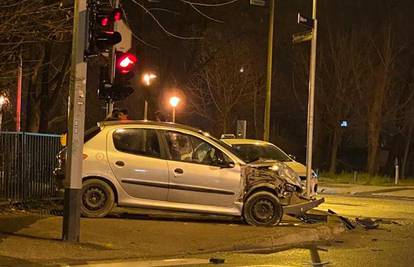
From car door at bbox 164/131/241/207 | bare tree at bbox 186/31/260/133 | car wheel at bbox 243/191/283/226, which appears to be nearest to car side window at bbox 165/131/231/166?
car door at bbox 164/131/241/207

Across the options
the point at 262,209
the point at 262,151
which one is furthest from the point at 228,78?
the point at 262,209

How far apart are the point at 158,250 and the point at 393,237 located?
4995 millimetres

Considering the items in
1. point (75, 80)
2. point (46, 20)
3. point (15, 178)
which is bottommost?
point (15, 178)

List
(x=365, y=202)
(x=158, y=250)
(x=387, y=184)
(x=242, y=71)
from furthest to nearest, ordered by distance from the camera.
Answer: (x=242, y=71)
(x=387, y=184)
(x=365, y=202)
(x=158, y=250)

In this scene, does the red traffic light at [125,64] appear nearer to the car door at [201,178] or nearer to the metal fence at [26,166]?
the car door at [201,178]

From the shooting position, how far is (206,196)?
12234mm

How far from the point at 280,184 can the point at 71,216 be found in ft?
14.6

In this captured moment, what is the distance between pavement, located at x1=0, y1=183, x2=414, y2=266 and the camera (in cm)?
922

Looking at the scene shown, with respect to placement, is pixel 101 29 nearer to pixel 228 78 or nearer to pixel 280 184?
pixel 280 184

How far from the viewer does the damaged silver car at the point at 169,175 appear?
1216 centimetres

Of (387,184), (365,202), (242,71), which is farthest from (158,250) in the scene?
(242,71)

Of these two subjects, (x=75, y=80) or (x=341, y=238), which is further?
(x=341, y=238)

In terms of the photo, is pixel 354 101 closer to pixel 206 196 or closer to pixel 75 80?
pixel 206 196

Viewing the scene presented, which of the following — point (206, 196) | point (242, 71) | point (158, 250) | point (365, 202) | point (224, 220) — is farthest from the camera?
point (242, 71)
